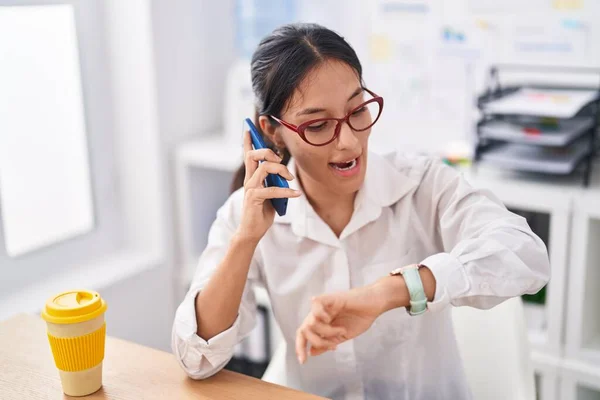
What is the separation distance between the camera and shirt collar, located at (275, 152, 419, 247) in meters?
1.29

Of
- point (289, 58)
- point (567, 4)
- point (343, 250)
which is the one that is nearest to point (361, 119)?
point (289, 58)

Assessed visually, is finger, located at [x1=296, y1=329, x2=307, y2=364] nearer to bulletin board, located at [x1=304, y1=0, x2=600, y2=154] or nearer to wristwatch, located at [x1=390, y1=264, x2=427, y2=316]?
wristwatch, located at [x1=390, y1=264, x2=427, y2=316]

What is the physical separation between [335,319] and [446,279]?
186 millimetres

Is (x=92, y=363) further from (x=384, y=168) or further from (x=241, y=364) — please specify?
(x=241, y=364)

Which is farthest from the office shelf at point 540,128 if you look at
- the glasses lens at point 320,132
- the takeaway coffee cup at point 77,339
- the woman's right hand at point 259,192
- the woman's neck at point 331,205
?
the takeaway coffee cup at point 77,339

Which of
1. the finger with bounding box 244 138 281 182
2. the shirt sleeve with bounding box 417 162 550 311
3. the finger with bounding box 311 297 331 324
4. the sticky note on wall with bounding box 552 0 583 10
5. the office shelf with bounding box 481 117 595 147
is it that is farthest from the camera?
the sticky note on wall with bounding box 552 0 583 10

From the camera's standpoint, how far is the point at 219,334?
3.76 feet

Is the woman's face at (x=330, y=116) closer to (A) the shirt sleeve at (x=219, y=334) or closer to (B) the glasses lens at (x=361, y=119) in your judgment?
(B) the glasses lens at (x=361, y=119)

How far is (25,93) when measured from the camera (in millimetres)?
1980

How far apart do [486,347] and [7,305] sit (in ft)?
4.38

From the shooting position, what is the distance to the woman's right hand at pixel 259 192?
112 cm

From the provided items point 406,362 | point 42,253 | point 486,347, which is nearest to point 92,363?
point 406,362

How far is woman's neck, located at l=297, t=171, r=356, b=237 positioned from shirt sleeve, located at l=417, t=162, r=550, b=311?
224 millimetres

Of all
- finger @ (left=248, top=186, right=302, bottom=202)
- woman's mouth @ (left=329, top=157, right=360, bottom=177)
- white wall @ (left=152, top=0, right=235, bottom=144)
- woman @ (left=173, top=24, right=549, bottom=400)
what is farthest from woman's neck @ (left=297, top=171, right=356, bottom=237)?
white wall @ (left=152, top=0, right=235, bottom=144)
